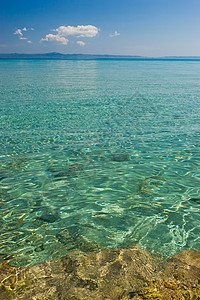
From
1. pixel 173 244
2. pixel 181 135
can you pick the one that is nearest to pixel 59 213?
pixel 173 244

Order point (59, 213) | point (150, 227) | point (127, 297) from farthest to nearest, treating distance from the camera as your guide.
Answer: point (59, 213) → point (150, 227) → point (127, 297)

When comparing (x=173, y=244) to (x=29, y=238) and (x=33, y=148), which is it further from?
(x=33, y=148)

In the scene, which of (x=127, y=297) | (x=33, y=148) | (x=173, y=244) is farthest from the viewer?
(x=33, y=148)

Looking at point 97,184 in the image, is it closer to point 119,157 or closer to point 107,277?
point 119,157

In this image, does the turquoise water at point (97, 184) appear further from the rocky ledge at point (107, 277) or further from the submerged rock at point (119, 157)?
the rocky ledge at point (107, 277)

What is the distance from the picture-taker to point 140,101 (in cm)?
1942

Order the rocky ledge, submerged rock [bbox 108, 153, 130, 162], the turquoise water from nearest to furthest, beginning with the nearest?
the rocky ledge, the turquoise water, submerged rock [bbox 108, 153, 130, 162]

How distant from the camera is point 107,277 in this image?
3473mm

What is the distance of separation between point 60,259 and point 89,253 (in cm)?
49

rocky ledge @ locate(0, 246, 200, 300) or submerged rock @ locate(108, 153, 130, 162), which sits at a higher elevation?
rocky ledge @ locate(0, 246, 200, 300)

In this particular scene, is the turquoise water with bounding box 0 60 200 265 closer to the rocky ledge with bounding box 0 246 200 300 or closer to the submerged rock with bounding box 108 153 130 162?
the submerged rock with bounding box 108 153 130 162

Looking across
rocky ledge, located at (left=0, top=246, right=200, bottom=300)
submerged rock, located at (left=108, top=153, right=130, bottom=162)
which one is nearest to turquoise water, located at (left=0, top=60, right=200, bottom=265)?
submerged rock, located at (left=108, top=153, right=130, bottom=162)

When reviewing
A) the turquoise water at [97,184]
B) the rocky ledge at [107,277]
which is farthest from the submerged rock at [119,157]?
the rocky ledge at [107,277]

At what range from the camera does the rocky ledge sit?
3.18 m
